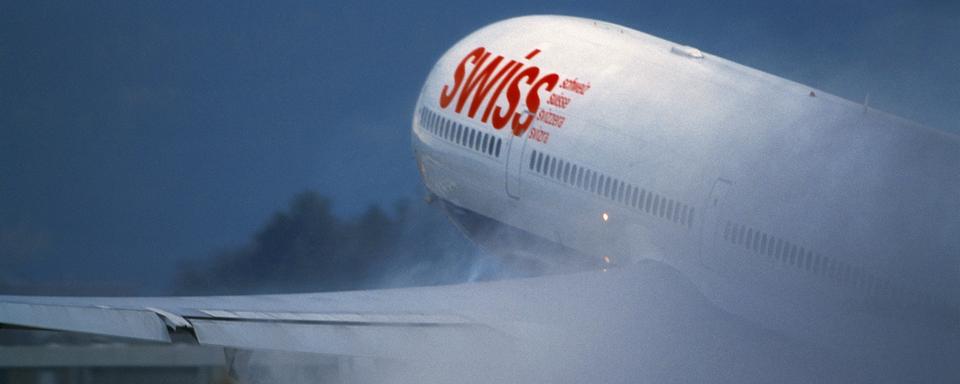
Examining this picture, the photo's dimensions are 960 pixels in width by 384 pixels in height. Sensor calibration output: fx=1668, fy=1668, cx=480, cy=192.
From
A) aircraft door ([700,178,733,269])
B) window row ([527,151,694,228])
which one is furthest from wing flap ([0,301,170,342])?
window row ([527,151,694,228])

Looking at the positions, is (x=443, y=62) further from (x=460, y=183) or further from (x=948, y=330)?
(x=948, y=330)

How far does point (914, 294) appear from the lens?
14.2 metres

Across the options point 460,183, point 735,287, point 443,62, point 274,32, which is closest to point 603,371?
point 735,287

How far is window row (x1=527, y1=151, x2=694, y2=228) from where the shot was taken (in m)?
18.3

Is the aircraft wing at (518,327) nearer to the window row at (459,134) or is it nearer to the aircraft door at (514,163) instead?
the aircraft door at (514,163)

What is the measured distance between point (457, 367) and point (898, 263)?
4077 millimetres

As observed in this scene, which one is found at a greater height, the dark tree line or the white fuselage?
the white fuselage

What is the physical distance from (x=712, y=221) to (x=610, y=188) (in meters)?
2.29

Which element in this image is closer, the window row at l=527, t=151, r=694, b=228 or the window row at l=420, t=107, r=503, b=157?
the window row at l=527, t=151, r=694, b=228

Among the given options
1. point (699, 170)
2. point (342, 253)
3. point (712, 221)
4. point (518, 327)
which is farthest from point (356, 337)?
point (342, 253)

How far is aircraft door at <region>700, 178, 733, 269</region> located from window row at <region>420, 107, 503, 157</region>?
457 cm

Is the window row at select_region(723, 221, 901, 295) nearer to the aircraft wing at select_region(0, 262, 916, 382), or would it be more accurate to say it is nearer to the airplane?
the airplane

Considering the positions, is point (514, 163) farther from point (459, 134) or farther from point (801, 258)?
A: point (801, 258)

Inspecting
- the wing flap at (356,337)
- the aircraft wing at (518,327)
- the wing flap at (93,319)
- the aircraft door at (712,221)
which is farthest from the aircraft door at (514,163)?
the wing flap at (93,319)
